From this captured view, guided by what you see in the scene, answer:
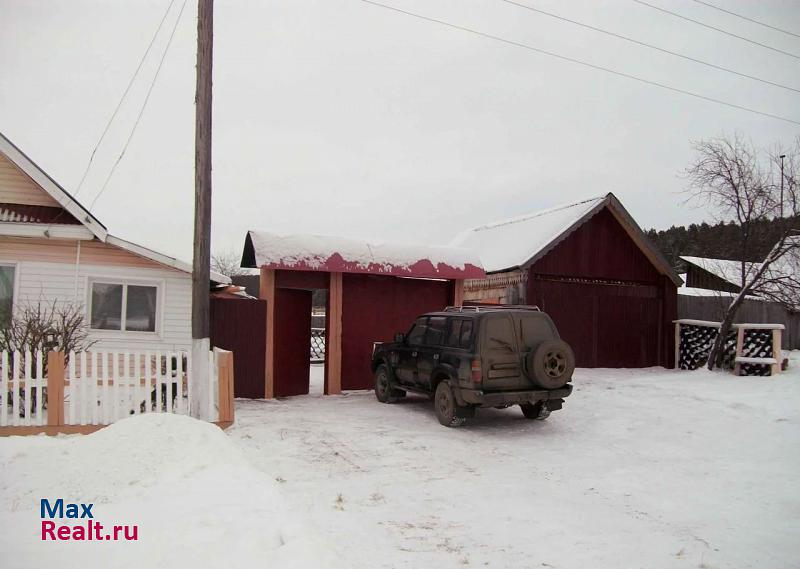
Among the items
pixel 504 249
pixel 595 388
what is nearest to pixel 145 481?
pixel 595 388

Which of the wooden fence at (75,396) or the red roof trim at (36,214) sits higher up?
the red roof trim at (36,214)

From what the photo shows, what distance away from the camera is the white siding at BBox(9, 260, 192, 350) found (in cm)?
1302

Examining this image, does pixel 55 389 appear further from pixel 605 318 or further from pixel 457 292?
pixel 605 318

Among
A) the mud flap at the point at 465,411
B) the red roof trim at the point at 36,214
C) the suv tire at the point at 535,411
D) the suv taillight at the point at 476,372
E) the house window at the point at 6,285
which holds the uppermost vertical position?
the red roof trim at the point at 36,214

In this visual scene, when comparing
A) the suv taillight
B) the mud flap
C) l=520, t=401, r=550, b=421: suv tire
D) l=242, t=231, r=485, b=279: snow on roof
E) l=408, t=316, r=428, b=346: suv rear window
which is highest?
l=242, t=231, r=485, b=279: snow on roof

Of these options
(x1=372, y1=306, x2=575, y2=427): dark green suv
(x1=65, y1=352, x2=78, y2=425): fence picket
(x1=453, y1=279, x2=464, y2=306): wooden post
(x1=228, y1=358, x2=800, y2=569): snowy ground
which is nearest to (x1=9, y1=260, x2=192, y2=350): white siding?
(x1=228, y1=358, x2=800, y2=569): snowy ground

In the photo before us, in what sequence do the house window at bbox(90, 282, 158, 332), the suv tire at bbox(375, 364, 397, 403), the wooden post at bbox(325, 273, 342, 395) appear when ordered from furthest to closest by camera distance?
the wooden post at bbox(325, 273, 342, 395)
the house window at bbox(90, 282, 158, 332)
the suv tire at bbox(375, 364, 397, 403)

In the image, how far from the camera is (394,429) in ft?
→ 33.9

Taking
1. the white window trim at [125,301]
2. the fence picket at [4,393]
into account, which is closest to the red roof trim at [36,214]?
the white window trim at [125,301]

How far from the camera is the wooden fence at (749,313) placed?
77.9 feet

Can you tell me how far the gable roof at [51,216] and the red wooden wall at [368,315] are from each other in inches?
154

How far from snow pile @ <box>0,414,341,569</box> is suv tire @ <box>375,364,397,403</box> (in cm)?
553

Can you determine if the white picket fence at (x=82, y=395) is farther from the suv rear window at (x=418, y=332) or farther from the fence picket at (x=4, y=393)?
the suv rear window at (x=418, y=332)

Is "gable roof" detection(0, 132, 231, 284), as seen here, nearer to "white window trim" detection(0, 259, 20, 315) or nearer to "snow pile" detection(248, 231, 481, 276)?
"white window trim" detection(0, 259, 20, 315)
